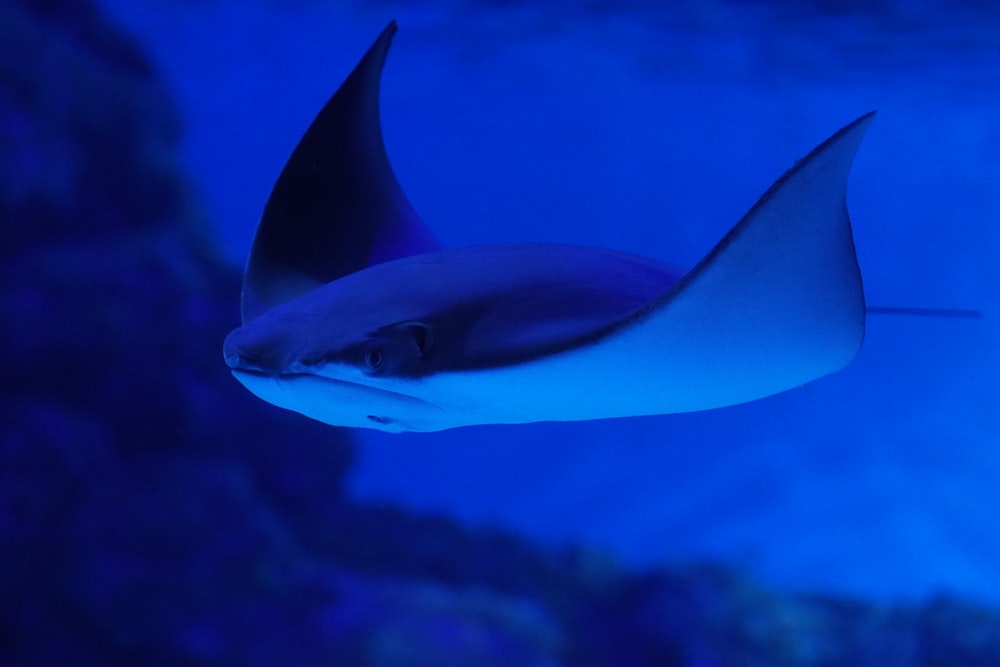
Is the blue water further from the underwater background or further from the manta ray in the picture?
the manta ray

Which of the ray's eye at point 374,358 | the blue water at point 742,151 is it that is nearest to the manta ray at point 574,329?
the ray's eye at point 374,358

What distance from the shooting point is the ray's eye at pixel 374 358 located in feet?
5.30

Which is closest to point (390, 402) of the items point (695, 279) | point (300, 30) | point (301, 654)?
point (695, 279)

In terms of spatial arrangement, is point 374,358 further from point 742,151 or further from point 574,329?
point 742,151

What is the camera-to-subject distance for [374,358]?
1.62 metres

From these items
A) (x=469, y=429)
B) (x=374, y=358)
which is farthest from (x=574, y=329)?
(x=469, y=429)

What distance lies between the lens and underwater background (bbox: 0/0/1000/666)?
6.07 metres

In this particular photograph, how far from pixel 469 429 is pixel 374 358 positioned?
1871cm

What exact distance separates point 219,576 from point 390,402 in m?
5.15

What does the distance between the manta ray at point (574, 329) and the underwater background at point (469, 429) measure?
1.02 m

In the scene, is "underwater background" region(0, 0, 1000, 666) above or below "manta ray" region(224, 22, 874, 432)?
above

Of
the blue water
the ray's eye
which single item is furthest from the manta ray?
the blue water

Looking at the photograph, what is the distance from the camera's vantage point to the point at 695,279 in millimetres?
1363

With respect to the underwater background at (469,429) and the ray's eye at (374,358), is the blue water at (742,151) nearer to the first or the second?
the underwater background at (469,429)
